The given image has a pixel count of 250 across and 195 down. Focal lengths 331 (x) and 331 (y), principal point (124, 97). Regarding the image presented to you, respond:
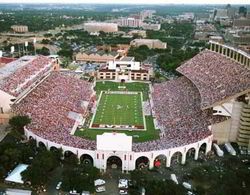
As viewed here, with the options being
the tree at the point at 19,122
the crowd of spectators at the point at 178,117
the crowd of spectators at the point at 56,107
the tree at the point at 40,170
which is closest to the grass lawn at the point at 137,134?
the crowd of spectators at the point at 178,117

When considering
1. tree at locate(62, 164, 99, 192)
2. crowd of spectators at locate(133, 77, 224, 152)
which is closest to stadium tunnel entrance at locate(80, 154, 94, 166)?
tree at locate(62, 164, 99, 192)

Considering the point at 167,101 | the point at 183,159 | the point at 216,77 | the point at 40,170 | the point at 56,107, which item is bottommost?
the point at 183,159

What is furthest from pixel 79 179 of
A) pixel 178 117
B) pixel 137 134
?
pixel 178 117

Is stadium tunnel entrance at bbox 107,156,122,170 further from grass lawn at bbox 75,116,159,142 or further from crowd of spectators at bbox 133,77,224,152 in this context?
grass lawn at bbox 75,116,159,142

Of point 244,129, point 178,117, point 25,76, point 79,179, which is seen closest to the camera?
point 79,179

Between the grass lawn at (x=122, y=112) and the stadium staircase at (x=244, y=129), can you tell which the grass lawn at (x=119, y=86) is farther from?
the stadium staircase at (x=244, y=129)

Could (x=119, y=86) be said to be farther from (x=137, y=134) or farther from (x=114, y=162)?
(x=114, y=162)
